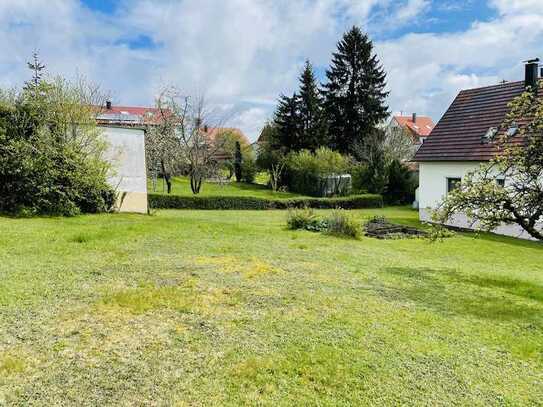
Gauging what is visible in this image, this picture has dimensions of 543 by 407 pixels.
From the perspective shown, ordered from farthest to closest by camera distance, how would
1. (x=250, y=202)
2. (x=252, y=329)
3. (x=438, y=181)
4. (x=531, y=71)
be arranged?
1. (x=250, y=202)
2. (x=438, y=181)
3. (x=531, y=71)
4. (x=252, y=329)

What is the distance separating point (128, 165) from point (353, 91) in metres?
30.1

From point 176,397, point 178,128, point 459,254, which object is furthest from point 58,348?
point 178,128

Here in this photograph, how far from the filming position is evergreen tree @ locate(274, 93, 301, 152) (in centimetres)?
3762

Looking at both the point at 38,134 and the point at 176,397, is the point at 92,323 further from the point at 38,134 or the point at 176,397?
the point at 38,134

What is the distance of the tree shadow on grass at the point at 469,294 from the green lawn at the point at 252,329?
4cm

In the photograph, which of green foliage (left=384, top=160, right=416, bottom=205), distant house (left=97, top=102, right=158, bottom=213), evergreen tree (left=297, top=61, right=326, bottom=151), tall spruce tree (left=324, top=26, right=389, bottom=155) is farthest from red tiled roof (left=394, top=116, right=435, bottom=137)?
distant house (left=97, top=102, right=158, bottom=213)

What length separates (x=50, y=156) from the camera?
12.8 metres

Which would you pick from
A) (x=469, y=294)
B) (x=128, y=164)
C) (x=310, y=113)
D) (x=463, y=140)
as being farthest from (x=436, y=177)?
(x=310, y=113)

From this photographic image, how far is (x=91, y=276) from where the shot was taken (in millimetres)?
5965

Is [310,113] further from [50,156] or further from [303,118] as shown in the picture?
[50,156]

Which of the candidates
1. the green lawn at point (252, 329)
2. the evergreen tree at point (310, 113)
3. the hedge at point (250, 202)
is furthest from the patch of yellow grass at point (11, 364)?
the evergreen tree at point (310, 113)

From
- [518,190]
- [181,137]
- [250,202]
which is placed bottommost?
[250,202]

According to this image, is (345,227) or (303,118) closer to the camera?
(345,227)

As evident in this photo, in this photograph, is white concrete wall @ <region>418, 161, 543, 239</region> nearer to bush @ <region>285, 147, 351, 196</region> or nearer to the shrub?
the shrub
